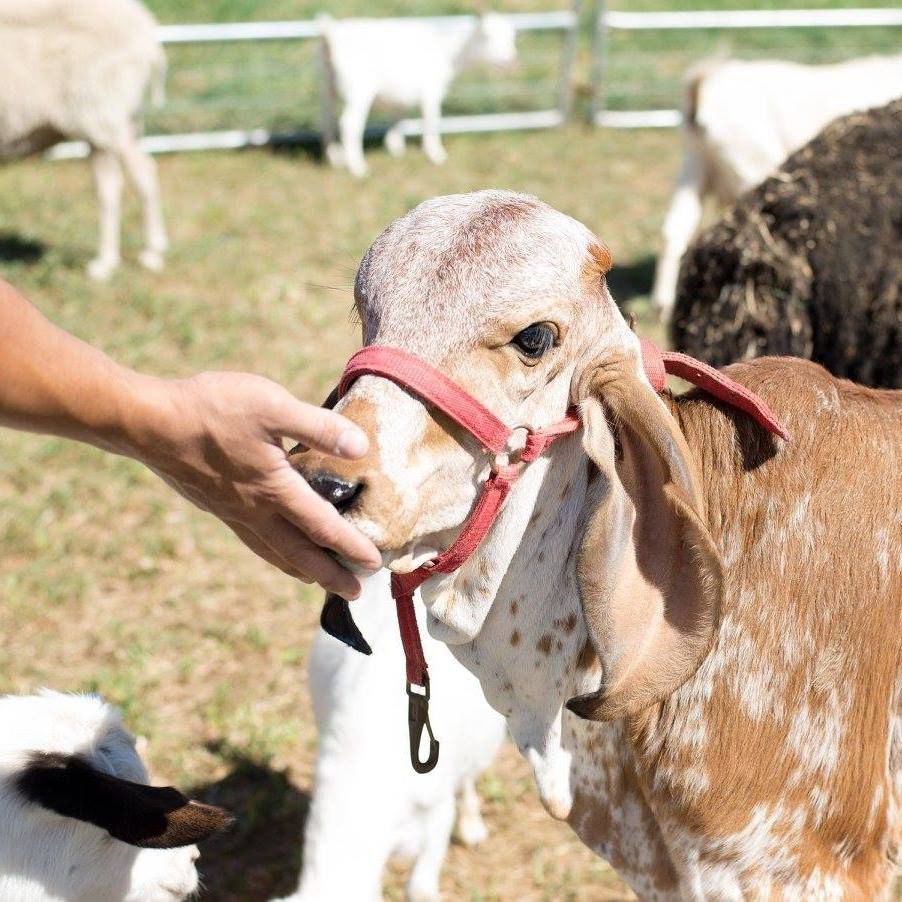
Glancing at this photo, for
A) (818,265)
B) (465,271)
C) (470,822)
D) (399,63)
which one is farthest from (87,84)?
(465,271)

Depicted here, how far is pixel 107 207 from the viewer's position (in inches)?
342

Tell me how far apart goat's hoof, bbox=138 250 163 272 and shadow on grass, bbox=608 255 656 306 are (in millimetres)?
3431

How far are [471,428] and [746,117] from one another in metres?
6.76

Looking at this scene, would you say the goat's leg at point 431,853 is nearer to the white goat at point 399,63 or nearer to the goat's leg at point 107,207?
the goat's leg at point 107,207

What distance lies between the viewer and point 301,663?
4.89m

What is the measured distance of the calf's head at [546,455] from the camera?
1.94 m

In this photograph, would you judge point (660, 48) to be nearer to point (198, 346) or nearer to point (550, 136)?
point (550, 136)

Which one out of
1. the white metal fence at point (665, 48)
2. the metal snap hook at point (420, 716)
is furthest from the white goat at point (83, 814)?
the white metal fence at point (665, 48)

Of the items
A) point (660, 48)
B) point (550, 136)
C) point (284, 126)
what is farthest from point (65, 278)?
point (660, 48)

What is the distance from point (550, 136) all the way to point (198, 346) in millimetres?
6150

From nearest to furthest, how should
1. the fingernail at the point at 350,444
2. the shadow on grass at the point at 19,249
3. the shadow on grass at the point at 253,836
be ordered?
the fingernail at the point at 350,444, the shadow on grass at the point at 253,836, the shadow on grass at the point at 19,249

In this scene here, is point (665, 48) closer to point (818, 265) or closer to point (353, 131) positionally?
point (353, 131)

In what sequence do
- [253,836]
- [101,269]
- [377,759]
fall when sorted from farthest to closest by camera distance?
[101,269] < [253,836] < [377,759]

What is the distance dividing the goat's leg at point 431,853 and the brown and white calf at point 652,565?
1.07 meters
